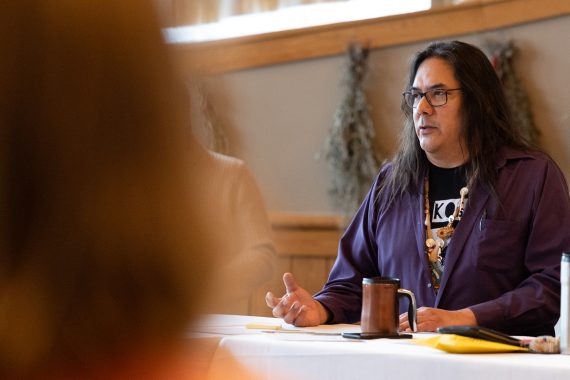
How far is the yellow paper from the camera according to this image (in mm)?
1602

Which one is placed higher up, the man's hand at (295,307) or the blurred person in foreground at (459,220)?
the blurred person in foreground at (459,220)

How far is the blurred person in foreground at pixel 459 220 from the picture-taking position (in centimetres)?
228

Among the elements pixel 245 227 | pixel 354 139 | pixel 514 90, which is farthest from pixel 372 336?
pixel 354 139

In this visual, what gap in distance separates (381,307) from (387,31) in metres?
2.41

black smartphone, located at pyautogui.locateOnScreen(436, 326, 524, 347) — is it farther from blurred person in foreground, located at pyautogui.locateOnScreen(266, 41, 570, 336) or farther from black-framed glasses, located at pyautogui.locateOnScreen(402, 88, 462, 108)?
black-framed glasses, located at pyautogui.locateOnScreen(402, 88, 462, 108)

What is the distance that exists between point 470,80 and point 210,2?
7.27 ft

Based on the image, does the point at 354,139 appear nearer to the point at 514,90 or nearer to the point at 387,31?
the point at 387,31

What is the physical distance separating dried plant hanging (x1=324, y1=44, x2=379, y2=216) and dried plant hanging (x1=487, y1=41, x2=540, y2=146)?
0.66 m

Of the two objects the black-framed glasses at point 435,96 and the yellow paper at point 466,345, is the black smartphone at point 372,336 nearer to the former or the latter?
the yellow paper at point 466,345

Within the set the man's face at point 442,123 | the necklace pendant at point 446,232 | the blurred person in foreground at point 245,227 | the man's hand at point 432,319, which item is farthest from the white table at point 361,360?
the blurred person in foreground at point 245,227

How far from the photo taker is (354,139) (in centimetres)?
414

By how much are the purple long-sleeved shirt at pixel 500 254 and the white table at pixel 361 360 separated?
474mm

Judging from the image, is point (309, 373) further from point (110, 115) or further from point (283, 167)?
point (283, 167)

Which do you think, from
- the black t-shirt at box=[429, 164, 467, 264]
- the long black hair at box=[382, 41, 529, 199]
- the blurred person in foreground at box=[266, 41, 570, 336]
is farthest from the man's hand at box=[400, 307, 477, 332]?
the long black hair at box=[382, 41, 529, 199]
